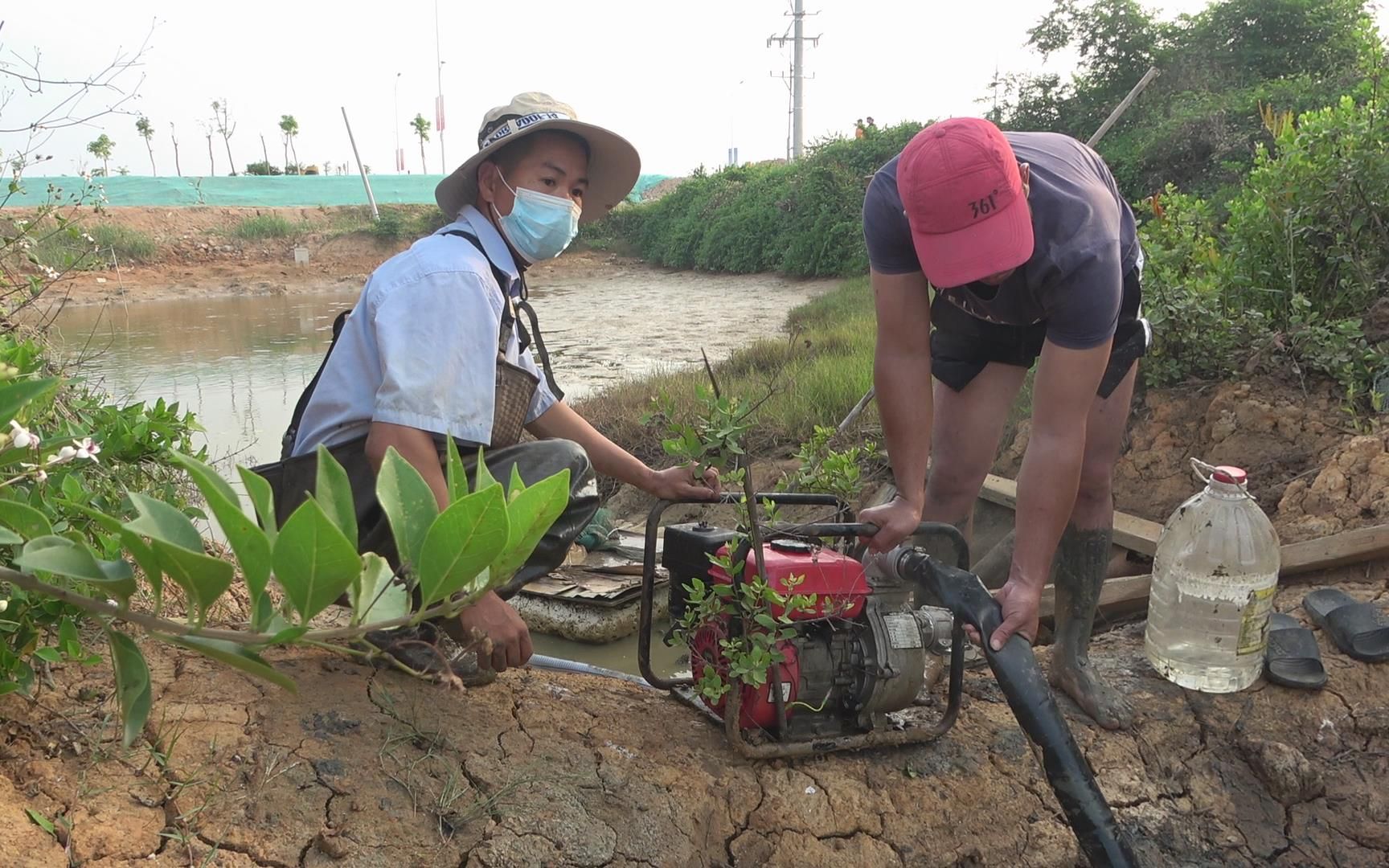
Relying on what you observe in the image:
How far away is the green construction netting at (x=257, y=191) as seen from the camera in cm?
2947

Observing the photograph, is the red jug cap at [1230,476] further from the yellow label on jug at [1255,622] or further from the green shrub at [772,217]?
the green shrub at [772,217]

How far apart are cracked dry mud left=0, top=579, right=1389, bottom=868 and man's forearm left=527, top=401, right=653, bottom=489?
0.64 m

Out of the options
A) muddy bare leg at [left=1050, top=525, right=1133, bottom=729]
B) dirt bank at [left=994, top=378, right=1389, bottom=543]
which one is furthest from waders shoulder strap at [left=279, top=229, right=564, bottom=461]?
dirt bank at [left=994, top=378, right=1389, bottom=543]

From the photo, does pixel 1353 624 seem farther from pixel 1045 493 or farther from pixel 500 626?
pixel 500 626

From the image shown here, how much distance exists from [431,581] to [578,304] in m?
18.0

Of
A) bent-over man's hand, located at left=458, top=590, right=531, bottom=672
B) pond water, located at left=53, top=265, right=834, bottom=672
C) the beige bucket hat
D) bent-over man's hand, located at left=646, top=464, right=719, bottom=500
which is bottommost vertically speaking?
pond water, located at left=53, top=265, right=834, bottom=672

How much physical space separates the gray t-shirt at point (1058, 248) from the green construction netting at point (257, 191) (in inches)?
1091

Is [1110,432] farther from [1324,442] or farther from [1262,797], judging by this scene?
[1324,442]

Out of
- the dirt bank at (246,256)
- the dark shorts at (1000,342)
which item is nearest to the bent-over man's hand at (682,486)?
the dark shorts at (1000,342)

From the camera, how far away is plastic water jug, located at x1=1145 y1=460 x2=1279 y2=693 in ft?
9.07

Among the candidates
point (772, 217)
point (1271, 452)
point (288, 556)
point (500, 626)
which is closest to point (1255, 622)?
point (1271, 452)

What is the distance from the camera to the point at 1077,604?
286 centimetres

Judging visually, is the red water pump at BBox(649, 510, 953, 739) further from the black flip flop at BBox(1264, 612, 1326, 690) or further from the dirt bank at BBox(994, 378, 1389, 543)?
the dirt bank at BBox(994, 378, 1389, 543)

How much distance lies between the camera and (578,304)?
18750mm
